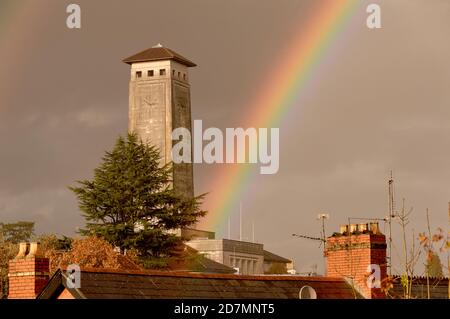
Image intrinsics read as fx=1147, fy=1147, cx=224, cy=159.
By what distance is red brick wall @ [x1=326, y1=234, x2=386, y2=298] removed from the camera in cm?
3594

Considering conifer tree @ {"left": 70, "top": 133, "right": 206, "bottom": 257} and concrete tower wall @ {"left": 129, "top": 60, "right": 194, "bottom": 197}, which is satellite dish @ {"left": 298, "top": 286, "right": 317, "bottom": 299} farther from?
concrete tower wall @ {"left": 129, "top": 60, "right": 194, "bottom": 197}

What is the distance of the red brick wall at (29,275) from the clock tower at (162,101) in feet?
319

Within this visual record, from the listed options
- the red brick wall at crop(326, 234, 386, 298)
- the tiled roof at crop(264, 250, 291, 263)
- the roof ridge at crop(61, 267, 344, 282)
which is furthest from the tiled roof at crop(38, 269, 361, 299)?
the tiled roof at crop(264, 250, 291, 263)

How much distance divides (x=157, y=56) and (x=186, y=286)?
10860 cm

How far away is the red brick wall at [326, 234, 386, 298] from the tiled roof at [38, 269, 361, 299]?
0.59m

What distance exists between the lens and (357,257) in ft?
120

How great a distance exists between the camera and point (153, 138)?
426ft

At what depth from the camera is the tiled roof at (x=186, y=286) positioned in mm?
27406

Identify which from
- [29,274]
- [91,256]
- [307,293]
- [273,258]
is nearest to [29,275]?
[29,274]

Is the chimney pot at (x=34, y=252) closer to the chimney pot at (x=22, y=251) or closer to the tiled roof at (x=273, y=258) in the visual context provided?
the chimney pot at (x=22, y=251)

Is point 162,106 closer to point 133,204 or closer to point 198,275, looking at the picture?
point 133,204

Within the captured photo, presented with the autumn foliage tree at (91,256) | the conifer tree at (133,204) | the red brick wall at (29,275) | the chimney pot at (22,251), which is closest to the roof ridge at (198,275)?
the red brick wall at (29,275)
